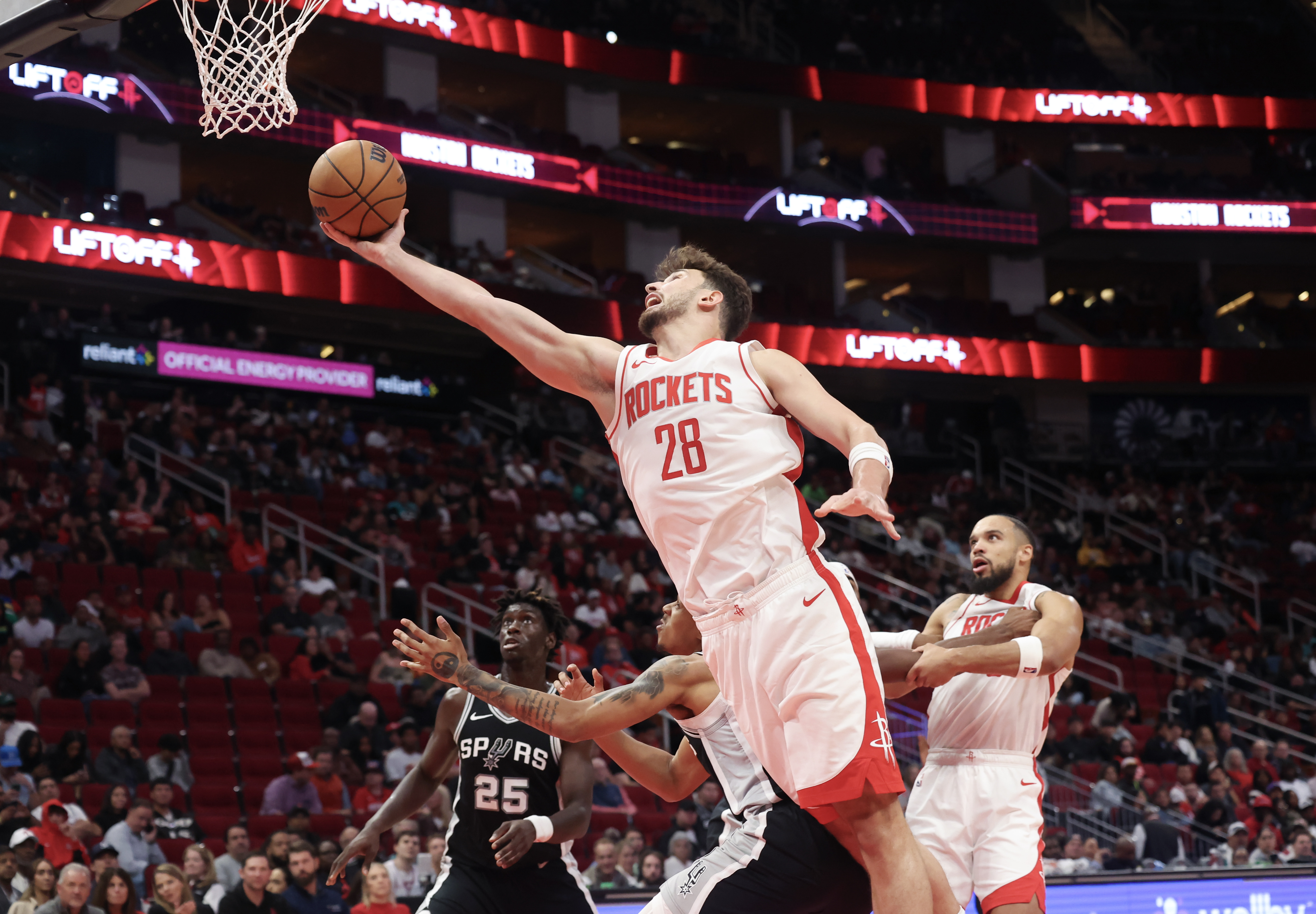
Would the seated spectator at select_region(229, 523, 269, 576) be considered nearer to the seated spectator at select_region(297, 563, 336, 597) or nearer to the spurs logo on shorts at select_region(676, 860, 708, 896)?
the seated spectator at select_region(297, 563, 336, 597)

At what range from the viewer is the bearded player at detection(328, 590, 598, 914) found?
5.71 meters

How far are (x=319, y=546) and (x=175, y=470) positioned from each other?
91.3 inches

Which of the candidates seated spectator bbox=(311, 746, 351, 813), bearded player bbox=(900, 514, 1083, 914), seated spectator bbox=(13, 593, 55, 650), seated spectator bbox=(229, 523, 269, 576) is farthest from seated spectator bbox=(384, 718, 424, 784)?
bearded player bbox=(900, 514, 1083, 914)

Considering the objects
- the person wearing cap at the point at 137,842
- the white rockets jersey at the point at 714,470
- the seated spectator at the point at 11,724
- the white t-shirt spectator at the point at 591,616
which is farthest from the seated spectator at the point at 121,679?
the white rockets jersey at the point at 714,470

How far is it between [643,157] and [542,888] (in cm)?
2454

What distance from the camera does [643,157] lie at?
1142 inches

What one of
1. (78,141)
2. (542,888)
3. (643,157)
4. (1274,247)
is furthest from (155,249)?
(1274,247)

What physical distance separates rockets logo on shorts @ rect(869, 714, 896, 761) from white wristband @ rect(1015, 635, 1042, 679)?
5.30ft

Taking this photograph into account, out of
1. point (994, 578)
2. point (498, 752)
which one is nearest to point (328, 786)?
point (498, 752)

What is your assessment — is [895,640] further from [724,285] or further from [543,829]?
[724,285]

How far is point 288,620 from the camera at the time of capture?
14945 mm

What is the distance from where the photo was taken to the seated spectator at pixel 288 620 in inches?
A: 584

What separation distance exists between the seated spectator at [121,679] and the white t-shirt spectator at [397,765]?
7.53 ft

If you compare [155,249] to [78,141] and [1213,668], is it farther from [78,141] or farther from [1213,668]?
[1213,668]
